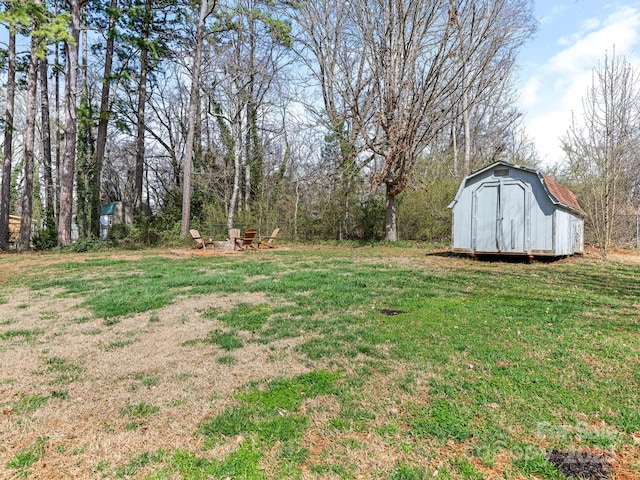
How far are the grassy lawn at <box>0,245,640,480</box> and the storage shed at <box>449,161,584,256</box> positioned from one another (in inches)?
173

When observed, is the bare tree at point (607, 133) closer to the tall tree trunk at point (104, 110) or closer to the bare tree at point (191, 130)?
the bare tree at point (191, 130)

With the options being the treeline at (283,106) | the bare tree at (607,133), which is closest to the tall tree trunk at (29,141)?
the treeline at (283,106)

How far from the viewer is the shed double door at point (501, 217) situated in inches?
399

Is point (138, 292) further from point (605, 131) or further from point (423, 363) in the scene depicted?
point (605, 131)

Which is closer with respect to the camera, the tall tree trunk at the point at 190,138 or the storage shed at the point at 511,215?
the storage shed at the point at 511,215

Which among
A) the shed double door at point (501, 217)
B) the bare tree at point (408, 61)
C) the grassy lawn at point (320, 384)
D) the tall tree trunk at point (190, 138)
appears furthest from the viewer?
the tall tree trunk at point (190, 138)

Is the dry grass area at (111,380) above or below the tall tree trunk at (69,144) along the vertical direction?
below

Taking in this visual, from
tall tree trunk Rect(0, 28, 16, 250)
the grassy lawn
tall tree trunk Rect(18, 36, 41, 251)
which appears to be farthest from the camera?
tall tree trunk Rect(0, 28, 16, 250)

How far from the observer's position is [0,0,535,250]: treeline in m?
13.4

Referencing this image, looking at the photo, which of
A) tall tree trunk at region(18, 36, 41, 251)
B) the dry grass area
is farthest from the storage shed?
tall tree trunk at region(18, 36, 41, 251)

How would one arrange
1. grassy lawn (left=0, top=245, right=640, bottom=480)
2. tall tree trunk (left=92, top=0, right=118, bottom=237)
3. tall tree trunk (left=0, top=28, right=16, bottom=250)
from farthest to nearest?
tall tree trunk (left=92, top=0, right=118, bottom=237) → tall tree trunk (left=0, top=28, right=16, bottom=250) → grassy lawn (left=0, top=245, right=640, bottom=480)

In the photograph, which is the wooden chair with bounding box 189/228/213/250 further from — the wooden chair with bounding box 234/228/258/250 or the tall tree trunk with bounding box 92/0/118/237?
the tall tree trunk with bounding box 92/0/118/237

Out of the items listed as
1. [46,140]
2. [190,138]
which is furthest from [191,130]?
[46,140]

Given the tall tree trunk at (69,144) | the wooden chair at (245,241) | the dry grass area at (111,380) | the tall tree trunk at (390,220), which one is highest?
the tall tree trunk at (69,144)
